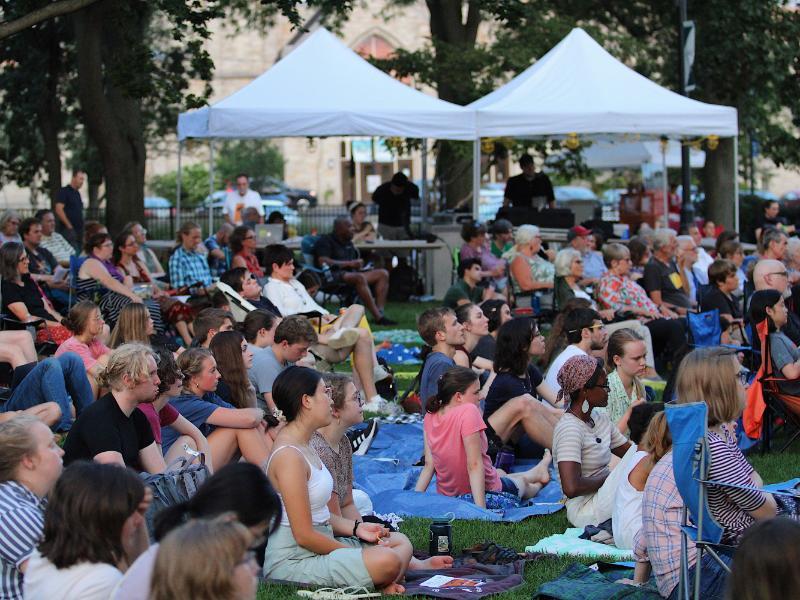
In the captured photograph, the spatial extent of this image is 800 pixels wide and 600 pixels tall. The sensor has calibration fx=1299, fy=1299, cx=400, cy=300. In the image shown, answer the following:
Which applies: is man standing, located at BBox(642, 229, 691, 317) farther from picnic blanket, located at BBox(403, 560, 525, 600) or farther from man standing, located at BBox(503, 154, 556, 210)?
picnic blanket, located at BBox(403, 560, 525, 600)

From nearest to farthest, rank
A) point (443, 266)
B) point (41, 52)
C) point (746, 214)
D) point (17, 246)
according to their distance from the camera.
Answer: point (17, 246)
point (443, 266)
point (41, 52)
point (746, 214)

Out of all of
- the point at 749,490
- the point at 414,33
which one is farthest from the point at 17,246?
the point at 414,33

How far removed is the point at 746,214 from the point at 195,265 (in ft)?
58.4

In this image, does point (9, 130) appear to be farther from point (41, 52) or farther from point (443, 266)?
point (443, 266)

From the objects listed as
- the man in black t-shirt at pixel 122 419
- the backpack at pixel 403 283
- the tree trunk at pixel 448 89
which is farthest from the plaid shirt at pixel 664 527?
the tree trunk at pixel 448 89

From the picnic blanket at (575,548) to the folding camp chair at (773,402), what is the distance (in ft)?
7.89

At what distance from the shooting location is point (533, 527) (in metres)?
6.98

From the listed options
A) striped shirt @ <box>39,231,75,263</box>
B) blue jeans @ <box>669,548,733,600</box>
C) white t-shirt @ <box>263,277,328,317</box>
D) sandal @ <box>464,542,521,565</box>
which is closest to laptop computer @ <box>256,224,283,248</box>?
striped shirt @ <box>39,231,75,263</box>

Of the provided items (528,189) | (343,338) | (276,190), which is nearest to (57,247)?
(343,338)

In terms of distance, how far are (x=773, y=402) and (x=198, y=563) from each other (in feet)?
20.7

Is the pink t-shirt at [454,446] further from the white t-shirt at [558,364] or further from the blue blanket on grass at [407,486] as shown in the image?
the white t-shirt at [558,364]

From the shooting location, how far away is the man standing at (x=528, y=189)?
63.1 feet

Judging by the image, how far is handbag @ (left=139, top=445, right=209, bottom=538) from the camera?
5.27m

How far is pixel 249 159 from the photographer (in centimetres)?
4756
